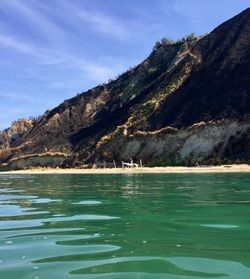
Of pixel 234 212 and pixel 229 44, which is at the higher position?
pixel 229 44

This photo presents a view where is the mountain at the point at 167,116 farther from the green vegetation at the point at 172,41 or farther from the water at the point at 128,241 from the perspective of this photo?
the water at the point at 128,241

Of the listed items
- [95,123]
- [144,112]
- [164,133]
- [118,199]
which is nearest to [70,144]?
[95,123]

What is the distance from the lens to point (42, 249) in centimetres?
777

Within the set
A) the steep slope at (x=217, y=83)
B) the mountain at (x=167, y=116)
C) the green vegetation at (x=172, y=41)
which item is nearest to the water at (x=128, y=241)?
the mountain at (x=167, y=116)

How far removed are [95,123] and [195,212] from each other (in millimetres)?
82717

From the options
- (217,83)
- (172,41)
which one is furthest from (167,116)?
(172,41)

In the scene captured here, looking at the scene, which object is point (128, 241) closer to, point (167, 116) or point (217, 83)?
point (167, 116)

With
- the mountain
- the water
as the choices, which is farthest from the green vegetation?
the water

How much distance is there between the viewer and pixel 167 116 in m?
68.9

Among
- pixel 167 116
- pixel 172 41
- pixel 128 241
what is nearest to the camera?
pixel 128 241

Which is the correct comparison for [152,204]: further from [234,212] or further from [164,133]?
[164,133]

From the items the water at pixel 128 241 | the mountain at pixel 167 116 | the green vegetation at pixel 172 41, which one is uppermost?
the green vegetation at pixel 172 41

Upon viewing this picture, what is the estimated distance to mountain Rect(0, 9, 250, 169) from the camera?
57719mm

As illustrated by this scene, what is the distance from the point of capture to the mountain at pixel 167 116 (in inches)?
2272
